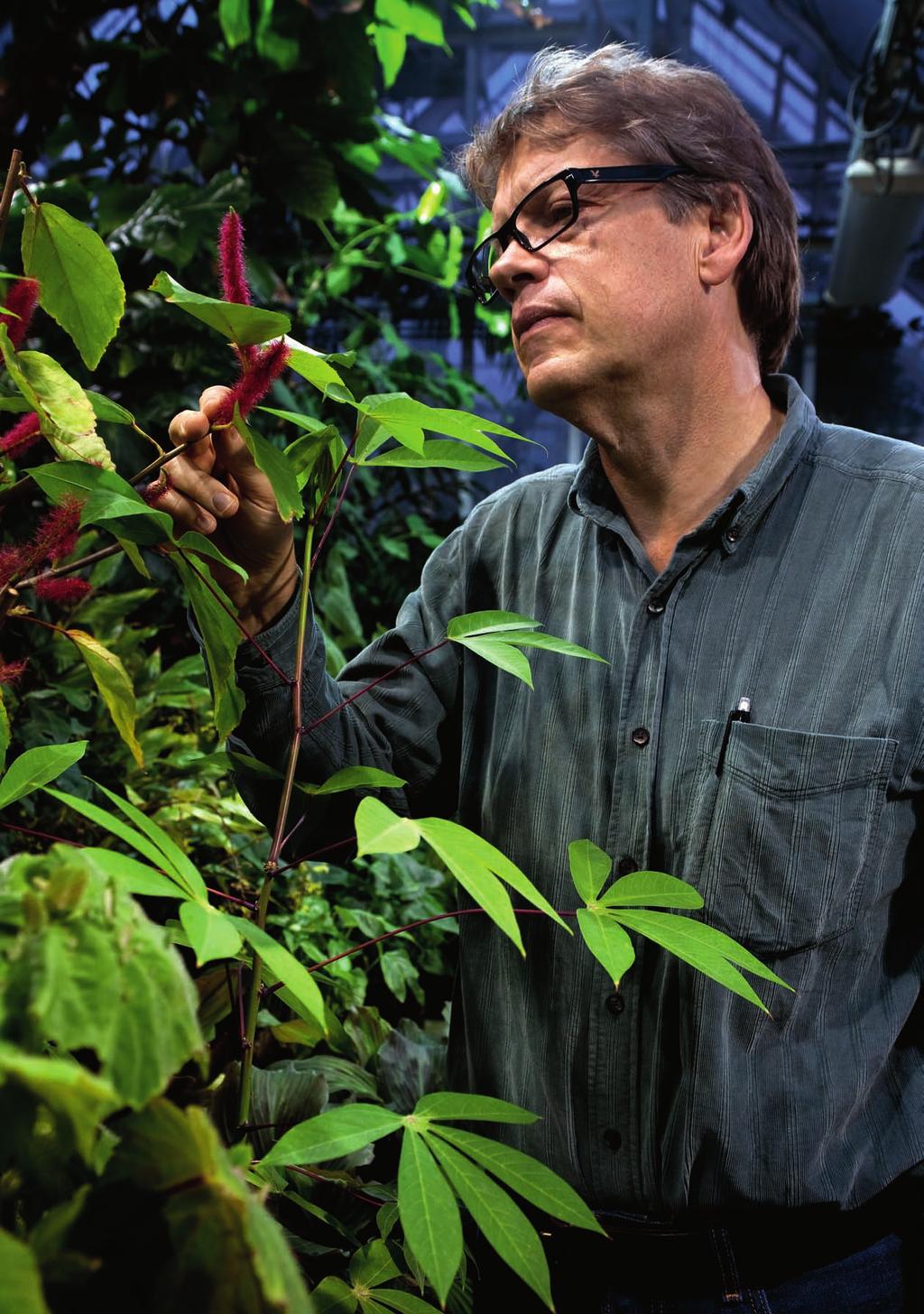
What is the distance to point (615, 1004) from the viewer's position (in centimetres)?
101

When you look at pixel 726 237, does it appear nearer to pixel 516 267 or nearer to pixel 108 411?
pixel 516 267

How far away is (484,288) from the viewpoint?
1328 millimetres

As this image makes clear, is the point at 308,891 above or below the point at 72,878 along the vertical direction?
below

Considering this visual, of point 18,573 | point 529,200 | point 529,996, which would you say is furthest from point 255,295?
point 18,573

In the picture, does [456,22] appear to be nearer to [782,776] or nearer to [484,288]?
[484,288]

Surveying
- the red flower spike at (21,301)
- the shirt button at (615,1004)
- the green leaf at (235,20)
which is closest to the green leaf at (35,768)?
the red flower spike at (21,301)

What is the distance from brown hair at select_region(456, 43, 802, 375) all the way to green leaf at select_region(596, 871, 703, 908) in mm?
795

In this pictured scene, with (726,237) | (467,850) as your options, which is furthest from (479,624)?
(726,237)

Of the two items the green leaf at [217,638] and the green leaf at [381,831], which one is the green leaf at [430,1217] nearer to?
the green leaf at [381,831]

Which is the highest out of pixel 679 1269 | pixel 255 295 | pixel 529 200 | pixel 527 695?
pixel 529 200

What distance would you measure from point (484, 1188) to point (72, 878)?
→ 296 mm

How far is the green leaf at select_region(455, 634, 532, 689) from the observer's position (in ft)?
2.17

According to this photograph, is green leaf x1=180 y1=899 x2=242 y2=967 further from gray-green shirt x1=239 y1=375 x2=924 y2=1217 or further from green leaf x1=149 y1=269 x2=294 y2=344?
gray-green shirt x1=239 y1=375 x2=924 y2=1217

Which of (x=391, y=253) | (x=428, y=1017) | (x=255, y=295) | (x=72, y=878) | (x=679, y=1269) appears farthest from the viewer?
(x=391, y=253)
